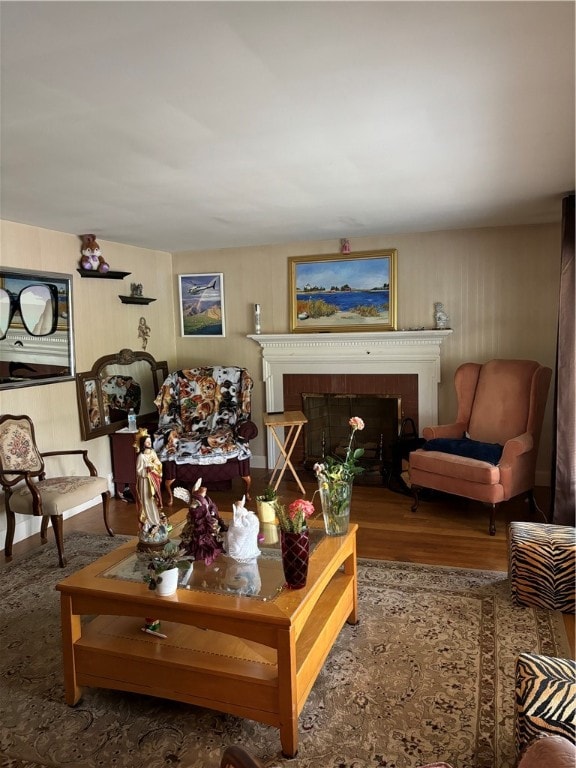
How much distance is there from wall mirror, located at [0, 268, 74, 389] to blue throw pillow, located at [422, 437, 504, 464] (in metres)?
3.00

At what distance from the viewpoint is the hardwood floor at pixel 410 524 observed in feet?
11.9

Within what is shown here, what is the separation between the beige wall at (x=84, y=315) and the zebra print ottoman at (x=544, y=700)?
3.57 m

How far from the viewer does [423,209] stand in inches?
163

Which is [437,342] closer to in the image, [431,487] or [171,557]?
[431,487]

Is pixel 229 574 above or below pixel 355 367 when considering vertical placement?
below

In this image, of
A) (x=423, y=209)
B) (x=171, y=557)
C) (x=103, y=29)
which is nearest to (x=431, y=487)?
(x=423, y=209)

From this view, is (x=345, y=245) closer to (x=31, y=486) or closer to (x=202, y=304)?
(x=202, y=304)

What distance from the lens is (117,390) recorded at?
5.31 metres

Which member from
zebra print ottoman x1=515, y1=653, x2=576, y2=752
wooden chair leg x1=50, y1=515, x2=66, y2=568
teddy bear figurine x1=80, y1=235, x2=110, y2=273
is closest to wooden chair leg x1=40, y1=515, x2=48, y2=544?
wooden chair leg x1=50, y1=515, x2=66, y2=568

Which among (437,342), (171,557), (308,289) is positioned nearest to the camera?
(171,557)

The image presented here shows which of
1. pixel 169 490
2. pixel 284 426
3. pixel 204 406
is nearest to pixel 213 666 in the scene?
pixel 169 490

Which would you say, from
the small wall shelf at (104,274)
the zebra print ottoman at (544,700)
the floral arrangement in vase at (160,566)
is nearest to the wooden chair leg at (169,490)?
the small wall shelf at (104,274)

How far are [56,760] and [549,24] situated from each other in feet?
9.30

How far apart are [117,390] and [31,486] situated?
70.4 inches
